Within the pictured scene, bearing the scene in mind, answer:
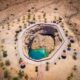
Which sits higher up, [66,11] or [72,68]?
[66,11]

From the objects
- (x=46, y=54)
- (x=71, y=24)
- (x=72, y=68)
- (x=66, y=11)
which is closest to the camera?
(x=72, y=68)

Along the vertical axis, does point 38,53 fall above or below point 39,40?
below

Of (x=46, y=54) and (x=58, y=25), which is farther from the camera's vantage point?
(x=58, y=25)

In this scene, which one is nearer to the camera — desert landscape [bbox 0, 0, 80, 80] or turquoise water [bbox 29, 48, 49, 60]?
desert landscape [bbox 0, 0, 80, 80]

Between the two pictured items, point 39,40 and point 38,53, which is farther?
point 39,40

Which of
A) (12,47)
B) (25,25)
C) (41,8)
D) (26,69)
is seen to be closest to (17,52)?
(12,47)

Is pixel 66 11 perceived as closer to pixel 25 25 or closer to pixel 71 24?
pixel 71 24

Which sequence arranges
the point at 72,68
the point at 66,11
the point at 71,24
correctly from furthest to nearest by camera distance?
1. the point at 66,11
2. the point at 71,24
3. the point at 72,68

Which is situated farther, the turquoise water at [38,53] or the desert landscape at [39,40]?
the turquoise water at [38,53]
